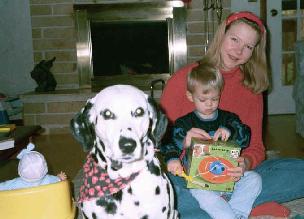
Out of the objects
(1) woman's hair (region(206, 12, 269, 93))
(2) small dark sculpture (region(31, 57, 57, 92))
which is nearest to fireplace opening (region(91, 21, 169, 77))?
(2) small dark sculpture (region(31, 57, 57, 92))

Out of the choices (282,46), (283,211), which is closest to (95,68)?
(282,46)

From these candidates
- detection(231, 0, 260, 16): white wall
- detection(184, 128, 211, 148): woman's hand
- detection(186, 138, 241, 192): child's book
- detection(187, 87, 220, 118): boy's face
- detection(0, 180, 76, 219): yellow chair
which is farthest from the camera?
detection(231, 0, 260, 16): white wall

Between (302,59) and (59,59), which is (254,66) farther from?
(59,59)

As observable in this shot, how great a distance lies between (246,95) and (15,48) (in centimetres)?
362

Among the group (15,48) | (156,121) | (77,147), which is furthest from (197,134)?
(15,48)

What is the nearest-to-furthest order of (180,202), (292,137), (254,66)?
(180,202) → (254,66) → (292,137)

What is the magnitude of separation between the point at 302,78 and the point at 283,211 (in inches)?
75.7

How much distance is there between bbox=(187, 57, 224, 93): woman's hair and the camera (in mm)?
2002

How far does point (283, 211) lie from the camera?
7.02 feet

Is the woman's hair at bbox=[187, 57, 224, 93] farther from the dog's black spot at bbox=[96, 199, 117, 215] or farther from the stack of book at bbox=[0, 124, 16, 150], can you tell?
the stack of book at bbox=[0, 124, 16, 150]

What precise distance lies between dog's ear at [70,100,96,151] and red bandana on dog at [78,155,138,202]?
92mm

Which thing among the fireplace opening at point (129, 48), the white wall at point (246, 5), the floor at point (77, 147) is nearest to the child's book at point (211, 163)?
the floor at point (77, 147)

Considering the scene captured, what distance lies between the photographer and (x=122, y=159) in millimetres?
1363

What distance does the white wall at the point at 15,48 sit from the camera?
495 cm
